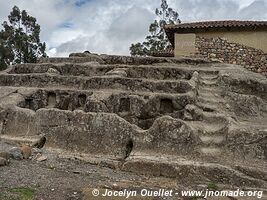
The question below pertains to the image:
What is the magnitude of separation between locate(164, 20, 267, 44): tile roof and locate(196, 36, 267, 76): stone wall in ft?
1.46

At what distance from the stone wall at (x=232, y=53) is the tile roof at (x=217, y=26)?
0.44 metres

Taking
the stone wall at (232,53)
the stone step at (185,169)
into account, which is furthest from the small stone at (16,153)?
the stone wall at (232,53)

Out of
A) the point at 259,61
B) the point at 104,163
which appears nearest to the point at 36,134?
the point at 104,163

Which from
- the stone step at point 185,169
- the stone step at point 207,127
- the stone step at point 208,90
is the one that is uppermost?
the stone step at point 208,90

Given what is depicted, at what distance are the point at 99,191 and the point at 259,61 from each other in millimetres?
13289

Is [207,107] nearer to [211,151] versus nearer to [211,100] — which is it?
[211,100]

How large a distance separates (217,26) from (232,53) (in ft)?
4.44

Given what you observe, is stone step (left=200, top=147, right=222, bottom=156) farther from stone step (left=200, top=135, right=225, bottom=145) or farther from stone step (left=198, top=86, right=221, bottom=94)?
stone step (left=198, top=86, right=221, bottom=94)

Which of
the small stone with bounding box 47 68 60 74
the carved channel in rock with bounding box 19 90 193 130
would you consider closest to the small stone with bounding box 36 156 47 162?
the carved channel in rock with bounding box 19 90 193 130

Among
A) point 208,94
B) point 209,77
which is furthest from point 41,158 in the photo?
point 209,77

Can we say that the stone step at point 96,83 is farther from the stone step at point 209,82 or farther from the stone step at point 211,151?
the stone step at point 211,151

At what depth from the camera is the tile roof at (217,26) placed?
56.9 feet

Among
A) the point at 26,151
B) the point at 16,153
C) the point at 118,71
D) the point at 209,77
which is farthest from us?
the point at 209,77

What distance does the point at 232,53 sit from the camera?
17469 mm
